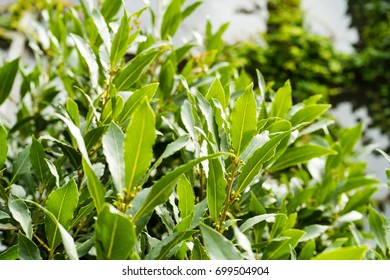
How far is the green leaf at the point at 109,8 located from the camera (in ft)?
4.69

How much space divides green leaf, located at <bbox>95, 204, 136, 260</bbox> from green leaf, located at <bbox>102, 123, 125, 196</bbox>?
0.07m

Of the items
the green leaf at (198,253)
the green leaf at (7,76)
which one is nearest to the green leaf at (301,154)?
the green leaf at (198,253)

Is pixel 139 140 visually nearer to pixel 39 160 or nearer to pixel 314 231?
pixel 39 160

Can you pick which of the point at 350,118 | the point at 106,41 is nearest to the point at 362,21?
the point at 350,118

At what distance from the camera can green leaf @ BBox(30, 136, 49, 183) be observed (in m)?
0.96

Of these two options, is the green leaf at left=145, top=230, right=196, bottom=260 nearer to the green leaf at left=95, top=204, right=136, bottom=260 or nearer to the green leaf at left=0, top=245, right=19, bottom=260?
the green leaf at left=95, top=204, right=136, bottom=260

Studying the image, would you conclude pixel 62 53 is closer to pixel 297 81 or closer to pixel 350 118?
pixel 297 81

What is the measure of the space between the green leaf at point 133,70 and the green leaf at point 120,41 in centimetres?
4

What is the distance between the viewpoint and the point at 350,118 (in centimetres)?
553

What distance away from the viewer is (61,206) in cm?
80

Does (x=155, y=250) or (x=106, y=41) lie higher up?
(x=106, y=41)

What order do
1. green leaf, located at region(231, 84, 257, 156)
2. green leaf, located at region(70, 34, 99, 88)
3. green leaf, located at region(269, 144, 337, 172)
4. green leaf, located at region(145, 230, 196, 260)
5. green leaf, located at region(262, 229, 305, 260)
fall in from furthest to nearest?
green leaf, located at region(269, 144, 337, 172) < green leaf, located at region(70, 34, 99, 88) < green leaf, located at region(262, 229, 305, 260) < green leaf, located at region(231, 84, 257, 156) < green leaf, located at region(145, 230, 196, 260)

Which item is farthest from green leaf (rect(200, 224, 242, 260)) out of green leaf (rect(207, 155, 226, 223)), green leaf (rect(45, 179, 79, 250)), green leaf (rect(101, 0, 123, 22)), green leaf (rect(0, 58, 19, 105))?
green leaf (rect(101, 0, 123, 22))
